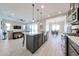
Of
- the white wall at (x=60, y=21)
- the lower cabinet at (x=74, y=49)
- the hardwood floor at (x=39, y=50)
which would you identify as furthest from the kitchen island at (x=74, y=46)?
the hardwood floor at (x=39, y=50)

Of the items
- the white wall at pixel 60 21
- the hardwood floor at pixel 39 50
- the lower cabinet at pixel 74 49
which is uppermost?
the white wall at pixel 60 21

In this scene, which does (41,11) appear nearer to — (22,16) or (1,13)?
(22,16)

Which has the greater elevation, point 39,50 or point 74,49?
point 74,49

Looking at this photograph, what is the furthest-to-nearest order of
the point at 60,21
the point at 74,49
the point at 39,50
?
the point at 39,50 → the point at 60,21 → the point at 74,49

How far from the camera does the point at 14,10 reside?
320 centimetres

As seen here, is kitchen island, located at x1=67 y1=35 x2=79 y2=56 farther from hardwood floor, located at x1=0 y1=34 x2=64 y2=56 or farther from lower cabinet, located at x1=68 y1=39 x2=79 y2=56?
hardwood floor, located at x1=0 y1=34 x2=64 y2=56

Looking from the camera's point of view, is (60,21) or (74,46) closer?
(74,46)

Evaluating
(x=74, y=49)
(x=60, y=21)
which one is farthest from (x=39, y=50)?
(x=74, y=49)

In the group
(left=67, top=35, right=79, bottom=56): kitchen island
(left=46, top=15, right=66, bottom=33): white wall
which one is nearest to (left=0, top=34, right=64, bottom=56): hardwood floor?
(left=46, top=15, right=66, bottom=33): white wall

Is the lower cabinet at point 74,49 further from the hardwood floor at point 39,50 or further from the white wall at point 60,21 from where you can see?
the hardwood floor at point 39,50

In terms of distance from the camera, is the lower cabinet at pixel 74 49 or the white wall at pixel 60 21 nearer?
the lower cabinet at pixel 74 49

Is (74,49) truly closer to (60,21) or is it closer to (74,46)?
(74,46)

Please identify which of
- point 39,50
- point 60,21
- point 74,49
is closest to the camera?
point 74,49

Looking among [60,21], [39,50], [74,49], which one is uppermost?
[60,21]
